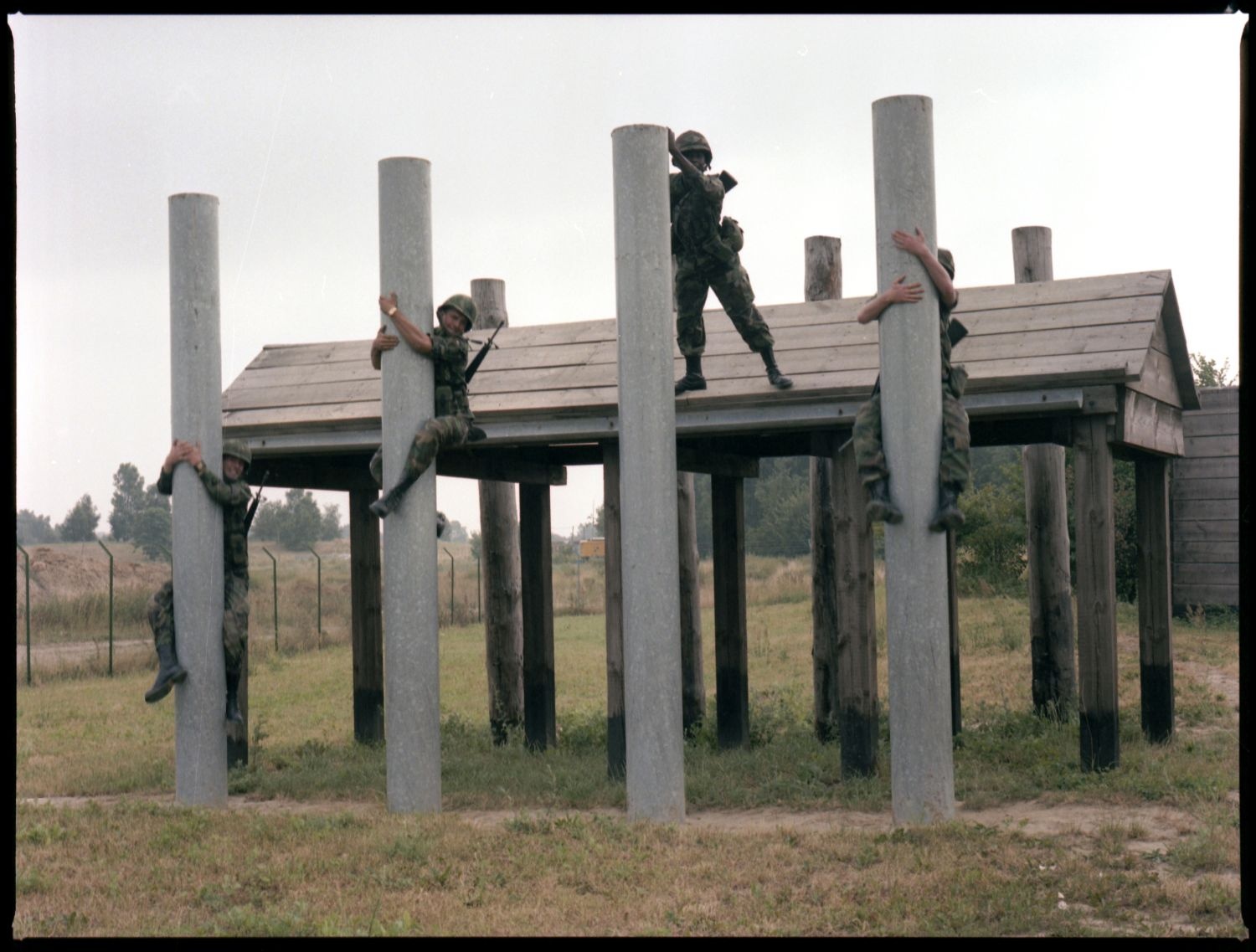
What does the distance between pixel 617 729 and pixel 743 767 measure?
1.18 m

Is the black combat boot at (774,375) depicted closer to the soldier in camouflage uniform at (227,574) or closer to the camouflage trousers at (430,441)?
the camouflage trousers at (430,441)

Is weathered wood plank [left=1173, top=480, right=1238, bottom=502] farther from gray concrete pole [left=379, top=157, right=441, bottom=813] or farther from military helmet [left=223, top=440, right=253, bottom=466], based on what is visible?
military helmet [left=223, top=440, right=253, bottom=466]

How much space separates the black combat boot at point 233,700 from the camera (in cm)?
1079

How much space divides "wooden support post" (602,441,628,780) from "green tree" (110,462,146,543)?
70333mm

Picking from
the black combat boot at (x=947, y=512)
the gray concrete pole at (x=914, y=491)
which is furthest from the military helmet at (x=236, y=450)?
the black combat boot at (x=947, y=512)

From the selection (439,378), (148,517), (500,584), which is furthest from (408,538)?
(148,517)

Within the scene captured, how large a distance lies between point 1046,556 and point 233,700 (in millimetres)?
7697

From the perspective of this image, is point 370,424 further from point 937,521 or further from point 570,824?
point 937,521

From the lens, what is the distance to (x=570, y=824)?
9062 millimetres

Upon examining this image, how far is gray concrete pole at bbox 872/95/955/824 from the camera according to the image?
9.05 meters

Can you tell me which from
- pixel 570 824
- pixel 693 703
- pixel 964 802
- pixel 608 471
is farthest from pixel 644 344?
pixel 693 703

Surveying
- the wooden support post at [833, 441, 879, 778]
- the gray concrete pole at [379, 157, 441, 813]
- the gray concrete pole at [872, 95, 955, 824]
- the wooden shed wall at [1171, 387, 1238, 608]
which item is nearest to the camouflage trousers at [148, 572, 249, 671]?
the gray concrete pole at [379, 157, 441, 813]

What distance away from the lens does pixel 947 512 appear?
29.3 feet

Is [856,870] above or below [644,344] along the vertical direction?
below
